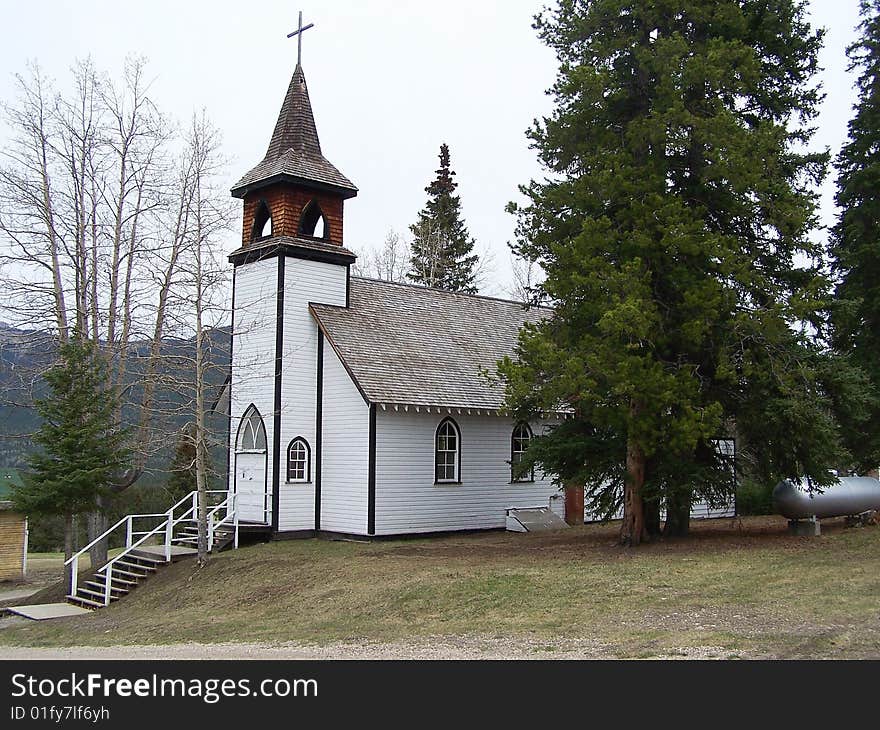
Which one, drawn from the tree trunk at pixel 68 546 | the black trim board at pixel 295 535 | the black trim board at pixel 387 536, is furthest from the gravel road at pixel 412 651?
the tree trunk at pixel 68 546

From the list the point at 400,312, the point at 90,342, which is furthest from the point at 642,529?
the point at 90,342

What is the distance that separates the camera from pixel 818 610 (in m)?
12.3

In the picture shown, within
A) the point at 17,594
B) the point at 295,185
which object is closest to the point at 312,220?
the point at 295,185

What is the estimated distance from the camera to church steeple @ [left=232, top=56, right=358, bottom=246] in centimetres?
2480

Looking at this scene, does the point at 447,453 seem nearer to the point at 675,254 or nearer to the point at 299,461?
the point at 299,461

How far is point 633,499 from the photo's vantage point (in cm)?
1984

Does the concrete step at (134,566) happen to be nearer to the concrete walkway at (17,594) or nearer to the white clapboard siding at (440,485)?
the concrete walkway at (17,594)

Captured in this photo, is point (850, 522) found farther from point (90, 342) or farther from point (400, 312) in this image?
point (90, 342)

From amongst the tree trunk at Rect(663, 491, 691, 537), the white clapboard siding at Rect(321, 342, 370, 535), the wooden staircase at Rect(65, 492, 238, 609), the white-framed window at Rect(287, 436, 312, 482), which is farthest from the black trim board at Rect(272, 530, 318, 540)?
the tree trunk at Rect(663, 491, 691, 537)

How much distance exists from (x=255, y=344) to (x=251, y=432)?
7.80ft

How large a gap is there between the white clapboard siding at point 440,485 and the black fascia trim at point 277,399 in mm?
2605

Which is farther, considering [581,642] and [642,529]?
[642,529]

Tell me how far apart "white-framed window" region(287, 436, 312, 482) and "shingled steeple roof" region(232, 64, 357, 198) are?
6.96m
